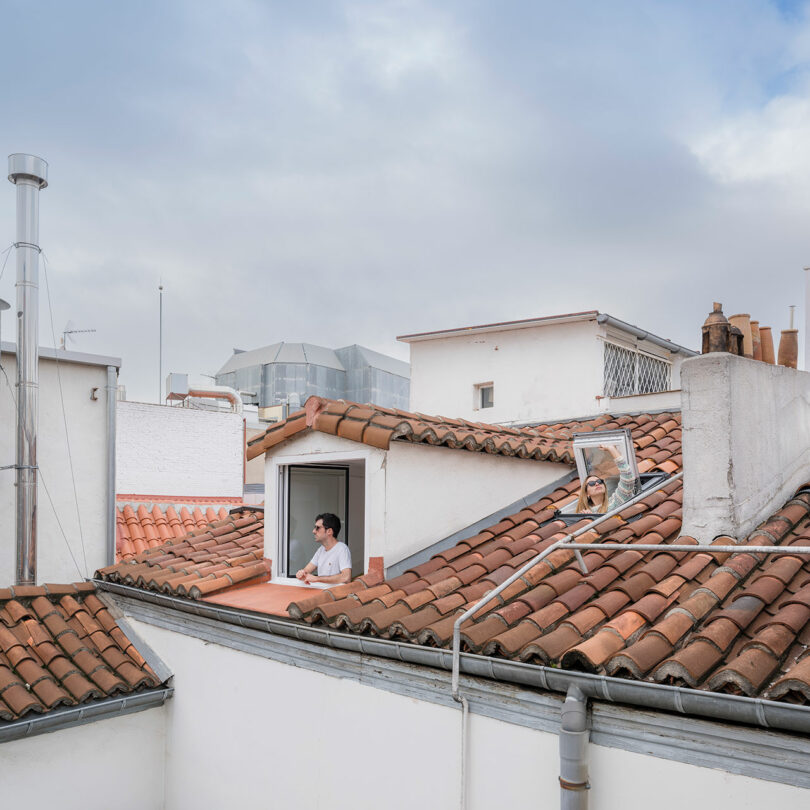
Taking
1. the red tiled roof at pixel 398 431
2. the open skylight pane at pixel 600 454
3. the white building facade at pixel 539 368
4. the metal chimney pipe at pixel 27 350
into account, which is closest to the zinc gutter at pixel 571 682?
the red tiled roof at pixel 398 431

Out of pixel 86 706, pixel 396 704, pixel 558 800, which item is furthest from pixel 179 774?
pixel 558 800

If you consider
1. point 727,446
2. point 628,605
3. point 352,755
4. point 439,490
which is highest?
point 727,446

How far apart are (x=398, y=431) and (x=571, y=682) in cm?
274

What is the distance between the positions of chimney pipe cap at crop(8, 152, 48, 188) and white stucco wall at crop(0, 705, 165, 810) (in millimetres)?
7938

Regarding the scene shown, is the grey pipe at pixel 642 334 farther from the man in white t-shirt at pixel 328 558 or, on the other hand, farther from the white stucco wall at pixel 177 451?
the man in white t-shirt at pixel 328 558

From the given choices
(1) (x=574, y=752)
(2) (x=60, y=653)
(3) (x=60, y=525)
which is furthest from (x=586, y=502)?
(3) (x=60, y=525)

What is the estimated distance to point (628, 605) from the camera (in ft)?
13.9

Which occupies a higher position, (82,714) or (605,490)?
(605,490)

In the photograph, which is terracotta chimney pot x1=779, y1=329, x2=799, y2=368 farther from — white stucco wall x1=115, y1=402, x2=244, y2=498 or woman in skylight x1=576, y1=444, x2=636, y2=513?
white stucco wall x1=115, y1=402, x2=244, y2=498

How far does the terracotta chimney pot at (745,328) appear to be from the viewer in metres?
5.36

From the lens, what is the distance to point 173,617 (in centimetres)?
677

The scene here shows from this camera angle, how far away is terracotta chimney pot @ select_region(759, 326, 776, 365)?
5.69 m

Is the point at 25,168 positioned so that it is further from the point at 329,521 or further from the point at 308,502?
the point at 329,521

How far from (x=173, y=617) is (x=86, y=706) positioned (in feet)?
3.50
